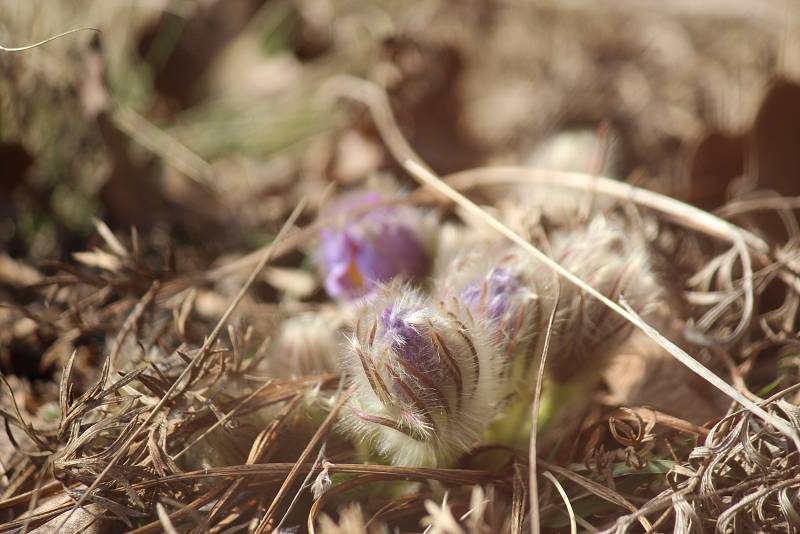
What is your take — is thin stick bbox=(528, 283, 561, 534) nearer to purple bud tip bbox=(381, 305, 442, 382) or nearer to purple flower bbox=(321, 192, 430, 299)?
purple bud tip bbox=(381, 305, 442, 382)

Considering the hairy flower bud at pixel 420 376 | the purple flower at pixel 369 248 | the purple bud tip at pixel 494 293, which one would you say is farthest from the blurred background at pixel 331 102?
the hairy flower bud at pixel 420 376

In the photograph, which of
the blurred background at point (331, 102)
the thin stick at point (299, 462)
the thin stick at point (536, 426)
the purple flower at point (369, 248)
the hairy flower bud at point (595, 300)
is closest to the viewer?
the thin stick at point (536, 426)

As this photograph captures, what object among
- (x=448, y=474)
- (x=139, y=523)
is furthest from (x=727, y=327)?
(x=139, y=523)

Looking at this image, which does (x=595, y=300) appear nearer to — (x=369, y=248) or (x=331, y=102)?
(x=369, y=248)

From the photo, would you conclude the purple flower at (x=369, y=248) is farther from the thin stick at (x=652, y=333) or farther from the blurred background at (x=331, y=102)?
the blurred background at (x=331, y=102)

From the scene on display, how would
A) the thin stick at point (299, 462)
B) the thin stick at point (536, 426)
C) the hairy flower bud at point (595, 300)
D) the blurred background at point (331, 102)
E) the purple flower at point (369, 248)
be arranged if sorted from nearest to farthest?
the thin stick at point (536, 426) → the thin stick at point (299, 462) → the hairy flower bud at point (595, 300) → the purple flower at point (369, 248) → the blurred background at point (331, 102)

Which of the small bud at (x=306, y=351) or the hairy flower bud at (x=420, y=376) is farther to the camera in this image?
the small bud at (x=306, y=351)

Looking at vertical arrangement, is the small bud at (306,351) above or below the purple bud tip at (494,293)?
below

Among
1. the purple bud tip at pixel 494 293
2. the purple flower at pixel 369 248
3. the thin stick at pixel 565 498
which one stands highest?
the purple bud tip at pixel 494 293
